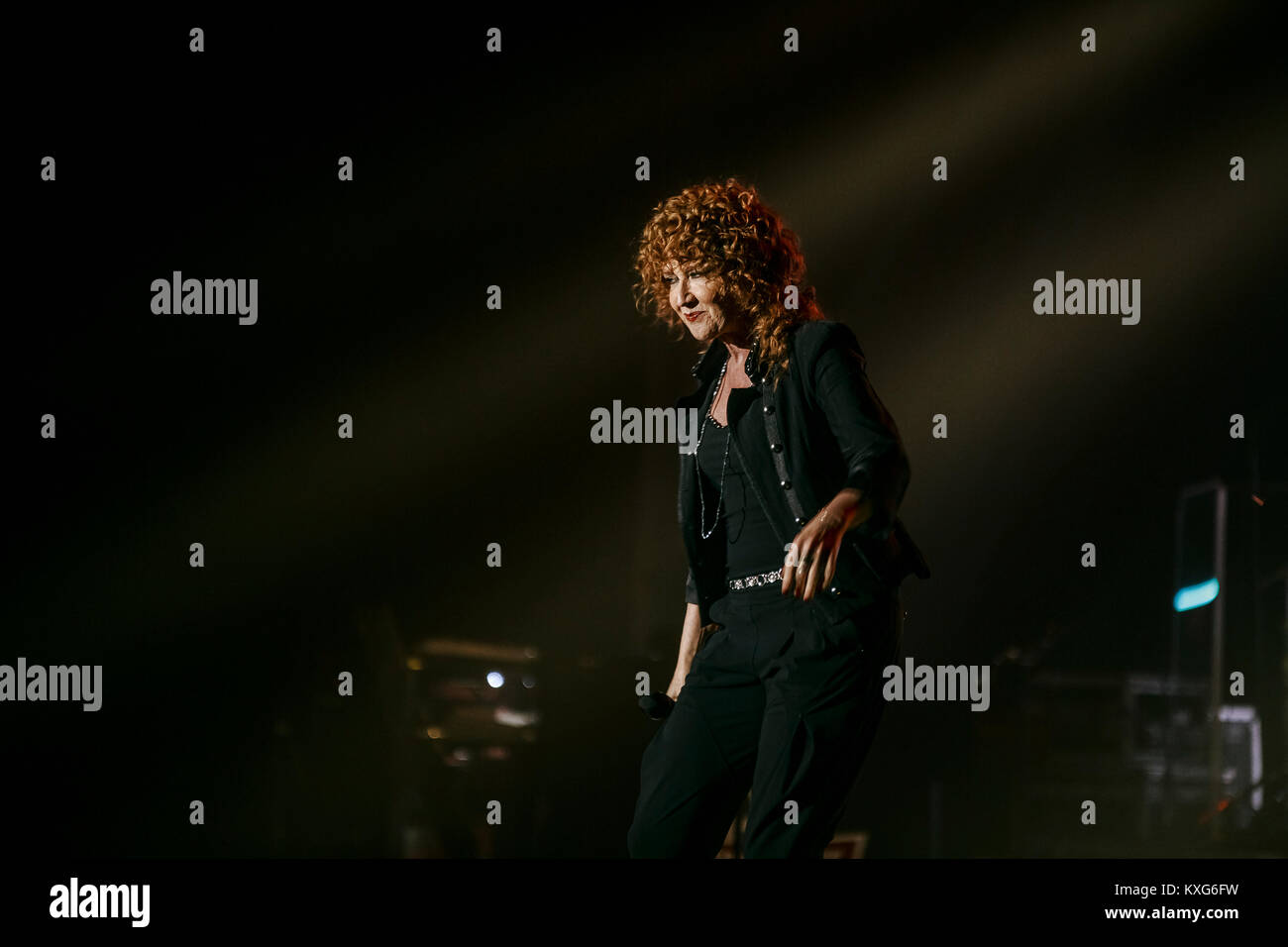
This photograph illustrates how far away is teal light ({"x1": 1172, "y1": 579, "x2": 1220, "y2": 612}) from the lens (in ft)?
27.3

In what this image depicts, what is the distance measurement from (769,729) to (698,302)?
3.17 ft

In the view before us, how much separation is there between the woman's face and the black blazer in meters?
0.11

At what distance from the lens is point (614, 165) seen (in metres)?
4.55

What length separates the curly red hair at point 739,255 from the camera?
2744 millimetres

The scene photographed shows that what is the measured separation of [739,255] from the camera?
2.76 meters
